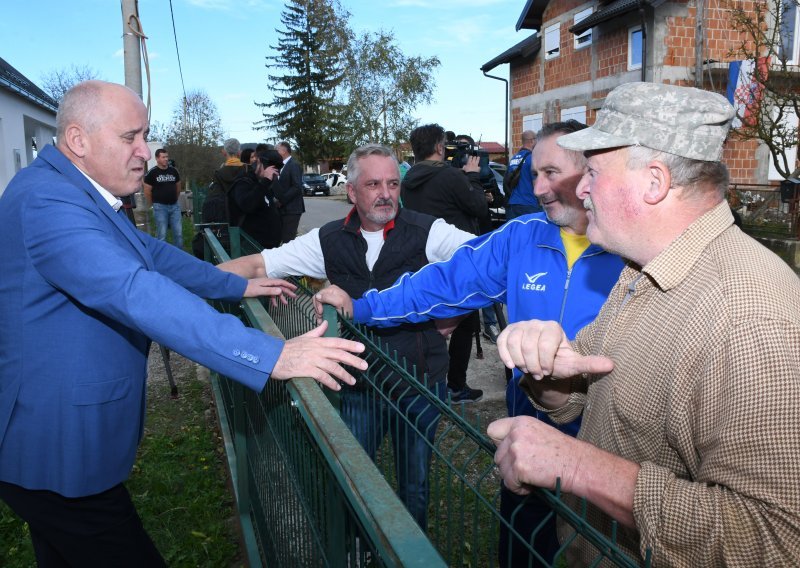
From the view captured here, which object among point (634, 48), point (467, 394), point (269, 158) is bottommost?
point (467, 394)

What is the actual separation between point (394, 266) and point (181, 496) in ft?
7.74

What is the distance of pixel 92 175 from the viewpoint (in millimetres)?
2293

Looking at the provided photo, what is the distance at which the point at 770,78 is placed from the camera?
1545 centimetres

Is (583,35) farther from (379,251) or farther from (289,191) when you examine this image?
(379,251)

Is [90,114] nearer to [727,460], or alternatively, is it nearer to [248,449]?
[248,449]

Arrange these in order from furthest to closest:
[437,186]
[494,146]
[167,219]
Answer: [494,146]
[167,219]
[437,186]

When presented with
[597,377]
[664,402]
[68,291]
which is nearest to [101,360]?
[68,291]

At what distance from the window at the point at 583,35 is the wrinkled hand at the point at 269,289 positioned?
1999 cm

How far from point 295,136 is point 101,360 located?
5770 cm

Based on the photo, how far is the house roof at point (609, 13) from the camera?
1714 centimetres

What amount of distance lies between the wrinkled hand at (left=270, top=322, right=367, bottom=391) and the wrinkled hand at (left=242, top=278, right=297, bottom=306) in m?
1.23

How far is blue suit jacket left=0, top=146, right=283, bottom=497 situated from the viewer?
185 centimetres

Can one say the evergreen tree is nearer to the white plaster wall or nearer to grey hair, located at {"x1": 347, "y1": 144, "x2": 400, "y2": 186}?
the white plaster wall

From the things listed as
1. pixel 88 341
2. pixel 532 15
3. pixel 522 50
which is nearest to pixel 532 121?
pixel 522 50
